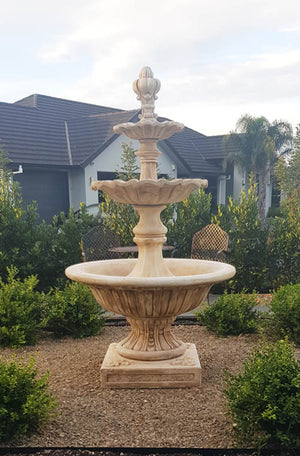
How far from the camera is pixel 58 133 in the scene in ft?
59.0

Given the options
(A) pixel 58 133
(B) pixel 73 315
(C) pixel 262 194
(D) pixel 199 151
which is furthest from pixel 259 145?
(B) pixel 73 315

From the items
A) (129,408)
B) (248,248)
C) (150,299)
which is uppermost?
(150,299)

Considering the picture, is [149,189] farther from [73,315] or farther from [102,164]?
[102,164]

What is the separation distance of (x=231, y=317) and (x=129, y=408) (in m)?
2.27

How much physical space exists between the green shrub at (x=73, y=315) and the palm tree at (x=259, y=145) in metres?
18.5

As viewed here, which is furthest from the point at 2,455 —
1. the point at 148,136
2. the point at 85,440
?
the point at 148,136

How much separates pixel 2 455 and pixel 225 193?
71.0 ft

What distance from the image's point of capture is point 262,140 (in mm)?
24547

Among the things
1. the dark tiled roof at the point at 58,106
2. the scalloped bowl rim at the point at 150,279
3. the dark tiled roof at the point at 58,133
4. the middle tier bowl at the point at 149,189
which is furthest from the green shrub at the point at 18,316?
the dark tiled roof at the point at 58,106

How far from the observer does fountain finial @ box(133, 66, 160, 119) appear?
4.28 meters

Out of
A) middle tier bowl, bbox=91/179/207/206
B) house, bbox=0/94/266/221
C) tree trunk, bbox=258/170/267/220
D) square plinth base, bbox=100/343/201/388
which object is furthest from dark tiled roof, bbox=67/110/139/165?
square plinth base, bbox=100/343/201/388

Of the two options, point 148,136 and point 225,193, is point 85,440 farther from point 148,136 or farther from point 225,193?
point 225,193

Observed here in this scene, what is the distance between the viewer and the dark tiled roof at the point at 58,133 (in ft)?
51.9

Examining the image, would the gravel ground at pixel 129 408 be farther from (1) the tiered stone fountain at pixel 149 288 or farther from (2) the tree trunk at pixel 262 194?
(2) the tree trunk at pixel 262 194
